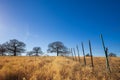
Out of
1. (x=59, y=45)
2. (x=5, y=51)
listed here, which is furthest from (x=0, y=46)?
(x=59, y=45)

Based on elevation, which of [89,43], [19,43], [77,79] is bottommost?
[77,79]

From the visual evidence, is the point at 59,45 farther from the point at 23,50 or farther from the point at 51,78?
the point at 51,78

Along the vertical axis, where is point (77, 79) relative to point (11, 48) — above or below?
below

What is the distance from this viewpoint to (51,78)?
5863 millimetres

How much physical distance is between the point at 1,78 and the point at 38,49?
206ft

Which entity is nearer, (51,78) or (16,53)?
(51,78)

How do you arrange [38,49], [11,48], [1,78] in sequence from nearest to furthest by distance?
[1,78]
[11,48]
[38,49]

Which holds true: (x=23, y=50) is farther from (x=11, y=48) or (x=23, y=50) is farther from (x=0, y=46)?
(x=0, y=46)

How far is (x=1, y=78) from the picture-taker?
5.39 meters

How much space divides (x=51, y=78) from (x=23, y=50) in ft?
164

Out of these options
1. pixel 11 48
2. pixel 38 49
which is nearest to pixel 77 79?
pixel 11 48

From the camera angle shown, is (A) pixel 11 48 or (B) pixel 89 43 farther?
(A) pixel 11 48

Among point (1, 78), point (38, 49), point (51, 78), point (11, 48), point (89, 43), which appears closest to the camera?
point (1, 78)

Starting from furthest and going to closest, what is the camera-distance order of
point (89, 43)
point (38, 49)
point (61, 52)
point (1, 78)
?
point (38, 49) < point (61, 52) < point (89, 43) < point (1, 78)
